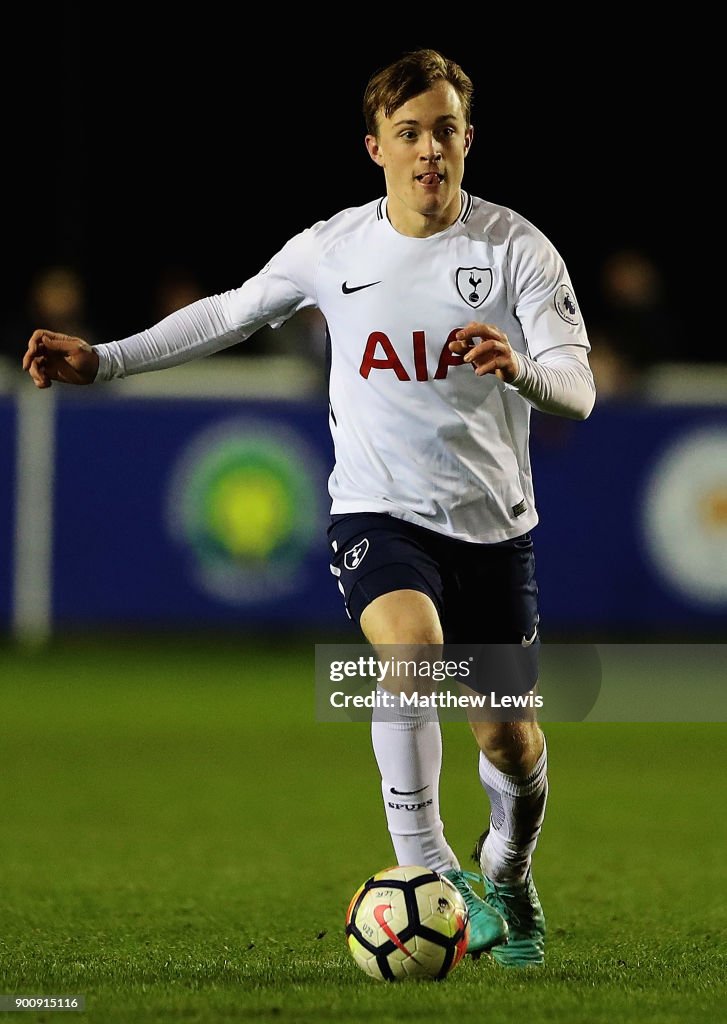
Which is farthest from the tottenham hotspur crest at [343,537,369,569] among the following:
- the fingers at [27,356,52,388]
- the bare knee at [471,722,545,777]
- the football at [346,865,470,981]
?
the fingers at [27,356,52,388]

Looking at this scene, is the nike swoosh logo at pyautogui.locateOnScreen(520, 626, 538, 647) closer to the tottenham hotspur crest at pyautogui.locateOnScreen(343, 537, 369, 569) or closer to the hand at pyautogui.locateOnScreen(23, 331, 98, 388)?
the tottenham hotspur crest at pyautogui.locateOnScreen(343, 537, 369, 569)

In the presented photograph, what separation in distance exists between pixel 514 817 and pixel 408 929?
0.64 meters

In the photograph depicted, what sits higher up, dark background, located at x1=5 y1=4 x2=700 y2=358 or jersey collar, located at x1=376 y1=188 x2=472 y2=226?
dark background, located at x1=5 y1=4 x2=700 y2=358

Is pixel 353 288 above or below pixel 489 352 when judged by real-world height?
above

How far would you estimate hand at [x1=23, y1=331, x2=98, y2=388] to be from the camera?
536 cm

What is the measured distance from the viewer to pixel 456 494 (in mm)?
5266

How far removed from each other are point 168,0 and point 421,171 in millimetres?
16055

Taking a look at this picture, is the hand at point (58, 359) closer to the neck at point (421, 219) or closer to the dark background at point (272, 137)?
the neck at point (421, 219)

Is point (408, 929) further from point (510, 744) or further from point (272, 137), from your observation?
point (272, 137)

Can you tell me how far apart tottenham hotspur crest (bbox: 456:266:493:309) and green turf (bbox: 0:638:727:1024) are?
1.77 metres

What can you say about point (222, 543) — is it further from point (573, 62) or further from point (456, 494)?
point (573, 62)

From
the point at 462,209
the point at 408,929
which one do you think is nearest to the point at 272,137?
the point at 462,209

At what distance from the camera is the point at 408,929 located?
4.79 m

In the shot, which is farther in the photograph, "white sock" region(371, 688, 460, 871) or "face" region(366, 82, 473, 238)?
"face" region(366, 82, 473, 238)
